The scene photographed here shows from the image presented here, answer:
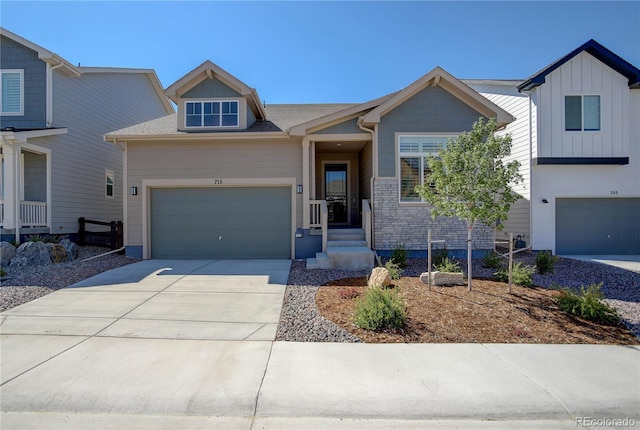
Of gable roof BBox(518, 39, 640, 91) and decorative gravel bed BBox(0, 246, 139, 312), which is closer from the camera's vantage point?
decorative gravel bed BBox(0, 246, 139, 312)

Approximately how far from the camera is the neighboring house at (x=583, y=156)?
10.8 meters

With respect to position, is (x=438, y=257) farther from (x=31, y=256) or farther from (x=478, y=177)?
(x=31, y=256)

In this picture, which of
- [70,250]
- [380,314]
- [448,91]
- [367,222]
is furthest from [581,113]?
[70,250]

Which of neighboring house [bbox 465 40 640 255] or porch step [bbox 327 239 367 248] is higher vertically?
neighboring house [bbox 465 40 640 255]

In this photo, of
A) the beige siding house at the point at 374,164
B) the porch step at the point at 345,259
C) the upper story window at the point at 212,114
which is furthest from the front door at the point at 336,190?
the upper story window at the point at 212,114

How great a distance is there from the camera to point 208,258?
33.9 ft

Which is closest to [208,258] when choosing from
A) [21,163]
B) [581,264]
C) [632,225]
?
[21,163]

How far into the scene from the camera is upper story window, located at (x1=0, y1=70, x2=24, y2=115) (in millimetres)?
11461

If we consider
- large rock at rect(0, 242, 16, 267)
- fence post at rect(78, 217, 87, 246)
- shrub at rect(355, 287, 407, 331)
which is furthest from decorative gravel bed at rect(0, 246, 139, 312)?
shrub at rect(355, 287, 407, 331)

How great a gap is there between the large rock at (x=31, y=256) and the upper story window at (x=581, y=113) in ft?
53.6

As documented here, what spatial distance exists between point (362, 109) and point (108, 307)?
26.0ft

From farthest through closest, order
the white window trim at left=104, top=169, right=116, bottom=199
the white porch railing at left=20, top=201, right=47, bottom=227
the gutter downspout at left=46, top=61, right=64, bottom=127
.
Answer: the white window trim at left=104, top=169, right=116, bottom=199 < the gutter downspout at left=46, top=61, right=64, bottom=127 < the white porch railing at left=20, top=201, right=47, bottom=227

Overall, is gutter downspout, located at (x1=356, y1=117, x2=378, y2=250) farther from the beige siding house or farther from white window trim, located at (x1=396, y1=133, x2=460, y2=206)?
white window trim, located at (x1=396, y1=133, x2=460, y2=206)

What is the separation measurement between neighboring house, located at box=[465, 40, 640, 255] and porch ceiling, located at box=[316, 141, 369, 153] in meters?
5.68
